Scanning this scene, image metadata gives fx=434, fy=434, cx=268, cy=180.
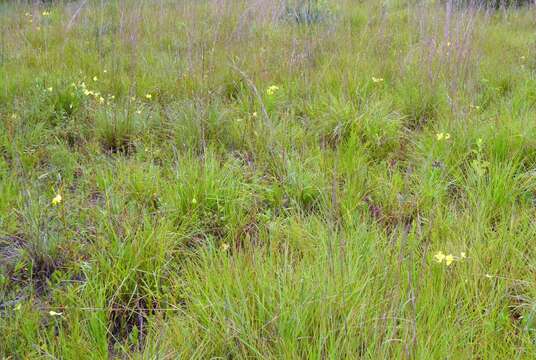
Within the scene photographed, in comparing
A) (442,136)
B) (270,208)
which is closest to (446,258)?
(270,208)

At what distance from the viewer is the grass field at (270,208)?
1.38m

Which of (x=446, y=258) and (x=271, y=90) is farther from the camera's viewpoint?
(x=271, y=90)

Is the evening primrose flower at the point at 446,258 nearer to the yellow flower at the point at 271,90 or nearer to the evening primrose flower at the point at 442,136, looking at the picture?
the evening primrose flower at the point at 442,136

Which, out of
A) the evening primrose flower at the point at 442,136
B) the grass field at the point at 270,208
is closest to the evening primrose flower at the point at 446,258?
the grass field at the point at 270,208

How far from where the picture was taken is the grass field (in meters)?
1.38

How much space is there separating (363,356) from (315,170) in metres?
1.24

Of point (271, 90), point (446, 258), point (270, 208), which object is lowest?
point (270, 208)

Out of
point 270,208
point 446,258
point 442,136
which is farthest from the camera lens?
point 442,136

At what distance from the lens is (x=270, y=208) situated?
2.21m

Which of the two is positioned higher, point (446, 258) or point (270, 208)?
point (446, 258)

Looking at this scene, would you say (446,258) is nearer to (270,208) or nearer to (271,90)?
(270,208)

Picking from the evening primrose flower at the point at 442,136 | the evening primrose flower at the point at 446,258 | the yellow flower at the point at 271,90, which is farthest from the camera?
the yellow flower at the point at 271,90

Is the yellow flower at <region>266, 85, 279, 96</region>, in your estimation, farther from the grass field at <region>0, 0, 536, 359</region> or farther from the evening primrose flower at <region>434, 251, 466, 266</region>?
the evening primrose flower at <region>434, 251, 466, 266</region>

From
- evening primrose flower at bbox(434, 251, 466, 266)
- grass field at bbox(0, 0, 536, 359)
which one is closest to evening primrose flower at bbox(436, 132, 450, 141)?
grass field at bbox(0, 0, 536, 359)
